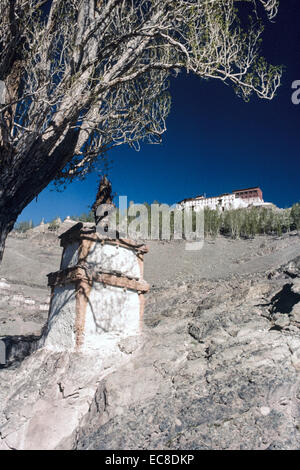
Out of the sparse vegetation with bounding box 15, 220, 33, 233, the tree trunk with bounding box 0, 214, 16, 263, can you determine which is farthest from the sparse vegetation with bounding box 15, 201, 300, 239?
the tree trunk with bounding box 0, 214, 16, 263

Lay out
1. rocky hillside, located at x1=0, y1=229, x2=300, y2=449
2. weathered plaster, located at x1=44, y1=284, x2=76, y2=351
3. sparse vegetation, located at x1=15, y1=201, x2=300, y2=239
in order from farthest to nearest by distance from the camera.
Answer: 1. sparse vegetation, located at x1=15, y1=201, x2=300, y2=239
2. weathered plaster, located at x1=44, y1=284, x2=76, y2=351
3. rocky hillside, located at x1=0, y1=229, x2=300, y2=449

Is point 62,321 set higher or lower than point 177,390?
higher

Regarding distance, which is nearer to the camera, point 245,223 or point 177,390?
point 177,390

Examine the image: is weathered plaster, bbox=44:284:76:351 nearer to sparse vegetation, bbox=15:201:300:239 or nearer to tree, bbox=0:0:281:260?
tree, bbox=0:0:281:260

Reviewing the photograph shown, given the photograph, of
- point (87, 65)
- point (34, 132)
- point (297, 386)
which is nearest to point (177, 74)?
point (87, 65)

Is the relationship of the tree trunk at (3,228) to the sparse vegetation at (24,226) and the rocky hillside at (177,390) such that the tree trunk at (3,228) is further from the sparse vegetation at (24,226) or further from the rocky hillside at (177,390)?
the sparse vegetation at (24,226)

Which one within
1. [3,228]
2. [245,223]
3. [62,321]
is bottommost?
[62,321]

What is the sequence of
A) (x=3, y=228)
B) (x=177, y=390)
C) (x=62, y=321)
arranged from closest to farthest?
(x=3, y=228)
(x=177, y=390)
(x=62, y=321)

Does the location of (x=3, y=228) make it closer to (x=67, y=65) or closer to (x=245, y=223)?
(x=67, y=65)

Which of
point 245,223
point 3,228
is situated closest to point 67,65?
point 3,228

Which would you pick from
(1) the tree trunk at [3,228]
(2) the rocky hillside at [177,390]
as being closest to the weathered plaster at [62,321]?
(2) the rocky hillside at [177,390]

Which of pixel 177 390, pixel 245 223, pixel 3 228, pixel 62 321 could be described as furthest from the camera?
pixel 245 223
